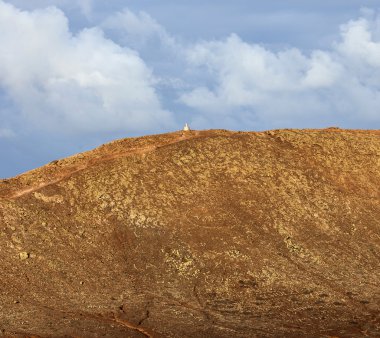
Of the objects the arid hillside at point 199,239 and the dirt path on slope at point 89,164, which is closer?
the arid hillside at point 199,239

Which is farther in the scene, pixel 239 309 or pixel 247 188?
pixel 247 188

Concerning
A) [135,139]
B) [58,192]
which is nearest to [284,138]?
[135,139]

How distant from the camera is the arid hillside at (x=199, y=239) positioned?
3831 cm

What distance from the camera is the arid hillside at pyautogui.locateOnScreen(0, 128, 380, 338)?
3831cm

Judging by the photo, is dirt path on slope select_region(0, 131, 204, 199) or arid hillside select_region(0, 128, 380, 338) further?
dirt path on slope select_region(0, 131, 204, 199)

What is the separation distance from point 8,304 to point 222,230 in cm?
1504

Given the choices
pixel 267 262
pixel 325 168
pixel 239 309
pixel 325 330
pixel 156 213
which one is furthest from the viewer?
pixel 325 168

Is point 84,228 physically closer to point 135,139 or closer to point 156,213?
point 156,213

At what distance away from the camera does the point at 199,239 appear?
47438 millimetres

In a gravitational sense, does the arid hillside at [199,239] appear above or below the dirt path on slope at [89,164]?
below

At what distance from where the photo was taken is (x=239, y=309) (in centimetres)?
3994

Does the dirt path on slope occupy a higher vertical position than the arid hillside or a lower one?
higher

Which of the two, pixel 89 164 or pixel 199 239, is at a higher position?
pixel 89 164

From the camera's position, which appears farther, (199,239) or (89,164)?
(89,164)
